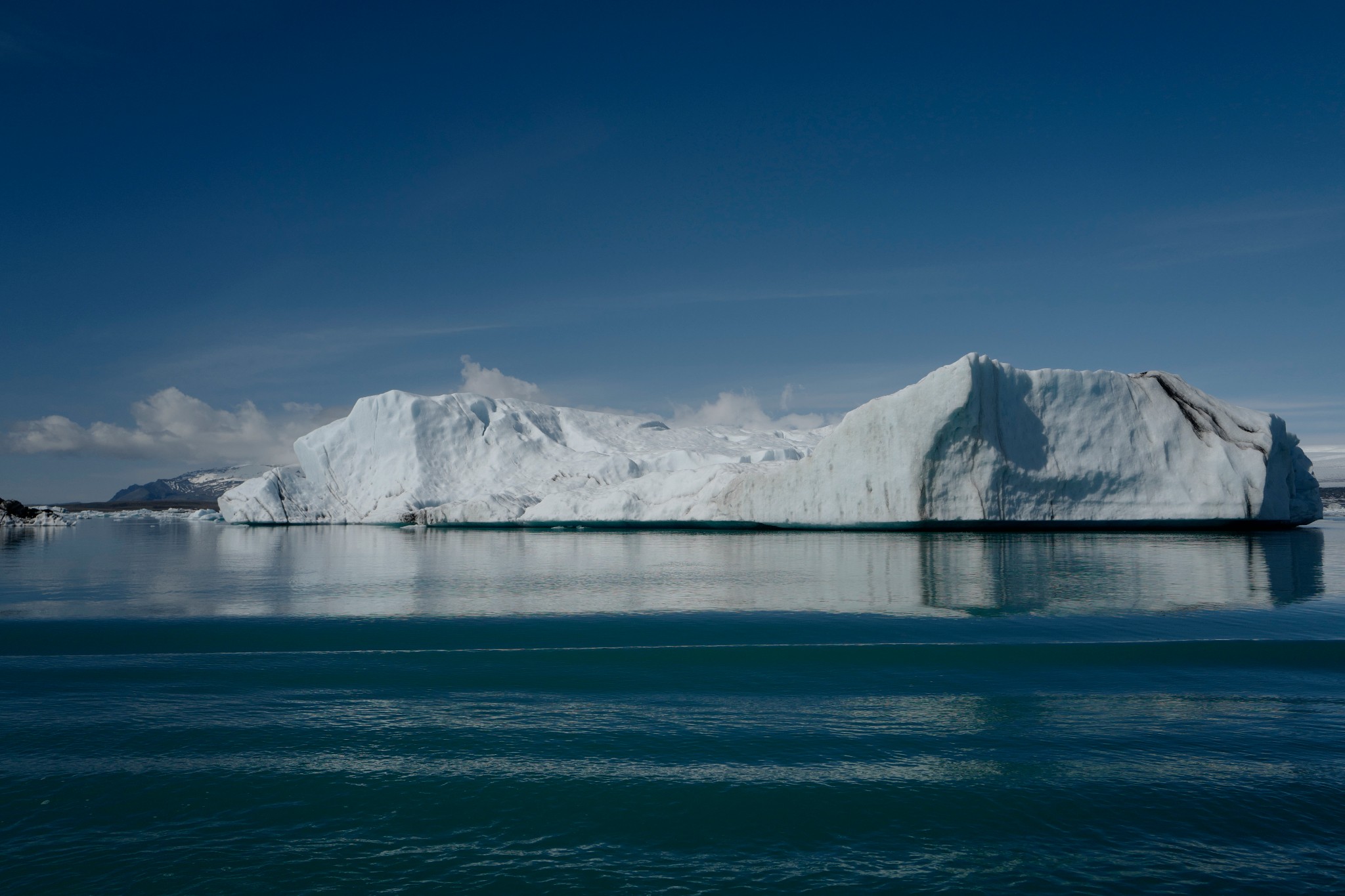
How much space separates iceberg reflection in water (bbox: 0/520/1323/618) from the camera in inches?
346

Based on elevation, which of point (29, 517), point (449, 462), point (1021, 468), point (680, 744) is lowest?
point (680, 744)

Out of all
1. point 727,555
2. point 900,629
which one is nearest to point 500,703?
point 900,629

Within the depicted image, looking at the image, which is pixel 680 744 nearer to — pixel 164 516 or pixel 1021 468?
pixel 1021 468

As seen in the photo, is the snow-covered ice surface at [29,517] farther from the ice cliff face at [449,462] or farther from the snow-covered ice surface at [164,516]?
the ice cliff face at [449,462]

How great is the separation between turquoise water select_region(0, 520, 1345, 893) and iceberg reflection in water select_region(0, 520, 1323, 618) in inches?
6.8

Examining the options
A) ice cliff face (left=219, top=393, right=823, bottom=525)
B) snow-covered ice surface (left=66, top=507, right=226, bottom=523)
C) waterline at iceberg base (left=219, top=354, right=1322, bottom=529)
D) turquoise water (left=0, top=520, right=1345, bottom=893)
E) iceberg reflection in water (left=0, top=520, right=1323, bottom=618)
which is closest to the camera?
turquoise water (left=0, top=520, right=1345, bottom=893)

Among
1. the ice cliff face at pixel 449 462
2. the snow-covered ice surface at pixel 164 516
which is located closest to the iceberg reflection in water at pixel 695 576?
the ice cliff face at pixel 449 462

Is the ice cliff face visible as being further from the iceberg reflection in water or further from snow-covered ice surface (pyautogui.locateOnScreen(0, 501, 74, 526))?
the iceberg reflection in water

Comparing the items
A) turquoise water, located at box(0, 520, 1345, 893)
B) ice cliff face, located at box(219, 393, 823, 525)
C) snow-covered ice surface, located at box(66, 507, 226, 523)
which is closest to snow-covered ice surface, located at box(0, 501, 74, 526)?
snow-covered ice surface, located at box(66, 507, 226, 523)

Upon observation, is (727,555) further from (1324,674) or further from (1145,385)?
(1145,385)

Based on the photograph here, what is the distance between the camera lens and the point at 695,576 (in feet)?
39.0

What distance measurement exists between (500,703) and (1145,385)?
21034 millimetres

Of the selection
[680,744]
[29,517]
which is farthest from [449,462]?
[680,744]

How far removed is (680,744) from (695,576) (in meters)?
7.74
